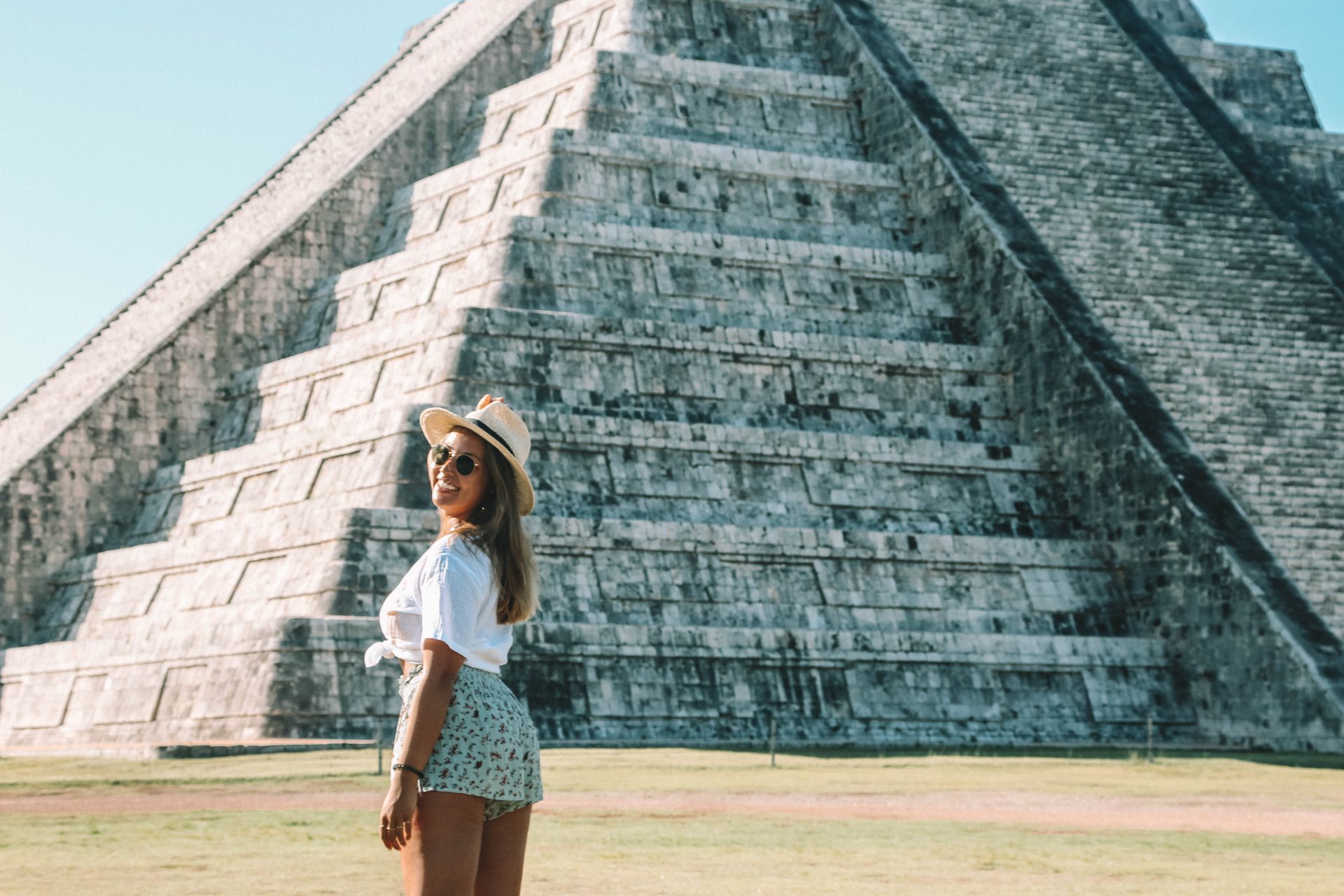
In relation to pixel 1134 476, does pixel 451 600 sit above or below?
below

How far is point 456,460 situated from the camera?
5.11m

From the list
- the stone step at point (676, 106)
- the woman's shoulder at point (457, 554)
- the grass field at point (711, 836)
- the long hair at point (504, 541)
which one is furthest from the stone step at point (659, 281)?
the woman's shoulder at point (457, 554)

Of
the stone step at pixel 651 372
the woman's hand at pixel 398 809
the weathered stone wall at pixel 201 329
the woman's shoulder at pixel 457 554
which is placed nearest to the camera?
the woman's hand at pixel 398 809

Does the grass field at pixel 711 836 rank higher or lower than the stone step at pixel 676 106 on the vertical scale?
lower

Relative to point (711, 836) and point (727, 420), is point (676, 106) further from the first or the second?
point (711, 836)

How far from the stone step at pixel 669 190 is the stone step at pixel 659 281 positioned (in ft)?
1.98

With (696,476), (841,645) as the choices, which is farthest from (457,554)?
(696,476)

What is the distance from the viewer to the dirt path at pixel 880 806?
1230 centimetres

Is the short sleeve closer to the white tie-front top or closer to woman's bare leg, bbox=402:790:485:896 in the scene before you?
the white tie-front top

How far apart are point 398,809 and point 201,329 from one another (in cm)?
2103

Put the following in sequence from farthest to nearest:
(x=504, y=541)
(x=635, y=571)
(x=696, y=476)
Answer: (x=696, y=476) → (x=635, y=571) → (x=504, y=541)

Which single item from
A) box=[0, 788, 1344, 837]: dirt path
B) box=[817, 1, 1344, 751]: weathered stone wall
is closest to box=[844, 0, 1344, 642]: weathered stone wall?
box=[817, 1, 1344, 751]: weathered stone wall

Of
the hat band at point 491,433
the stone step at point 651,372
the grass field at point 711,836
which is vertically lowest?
the grass field at point 711,836

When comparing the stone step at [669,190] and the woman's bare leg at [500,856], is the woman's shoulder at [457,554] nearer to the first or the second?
the woman's bare leg at [500,856]
